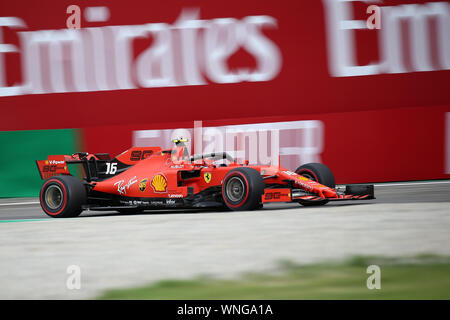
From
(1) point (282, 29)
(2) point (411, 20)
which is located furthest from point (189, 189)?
(2) point (411, 20)

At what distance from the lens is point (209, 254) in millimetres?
6723

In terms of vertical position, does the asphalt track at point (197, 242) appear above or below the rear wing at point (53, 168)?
below

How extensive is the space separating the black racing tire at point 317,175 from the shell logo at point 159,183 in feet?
7.10

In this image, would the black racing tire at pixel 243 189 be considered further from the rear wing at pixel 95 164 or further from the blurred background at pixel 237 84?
the blurred background at pixel 237 84

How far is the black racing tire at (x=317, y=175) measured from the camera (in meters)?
11.0

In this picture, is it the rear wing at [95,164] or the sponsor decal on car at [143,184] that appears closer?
the sponsor decal on car at [143,184]

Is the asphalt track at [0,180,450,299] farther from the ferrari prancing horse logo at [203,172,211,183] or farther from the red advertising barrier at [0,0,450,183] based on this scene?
the red advertising barrier at [0,0,450,183]

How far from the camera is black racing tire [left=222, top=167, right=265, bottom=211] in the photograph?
33.1 feet

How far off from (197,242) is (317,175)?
4.03 meters

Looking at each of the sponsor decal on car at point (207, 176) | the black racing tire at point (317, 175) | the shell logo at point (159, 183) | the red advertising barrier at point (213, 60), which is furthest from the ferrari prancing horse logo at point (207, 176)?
the red advertising barrier at point (213, 60)

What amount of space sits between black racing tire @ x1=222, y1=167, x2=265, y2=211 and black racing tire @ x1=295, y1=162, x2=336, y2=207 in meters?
1.11

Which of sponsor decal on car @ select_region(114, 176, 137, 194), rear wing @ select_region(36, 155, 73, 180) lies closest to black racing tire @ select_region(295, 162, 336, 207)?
sponsor decal on car @ select_region(114, 176, 137, 194)

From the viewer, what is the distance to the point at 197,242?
750 cm
